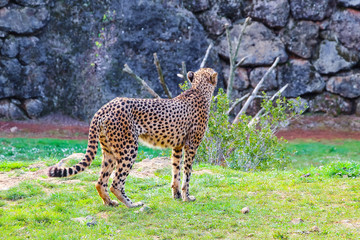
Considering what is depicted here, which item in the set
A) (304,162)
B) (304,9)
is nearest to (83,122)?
(304,162)

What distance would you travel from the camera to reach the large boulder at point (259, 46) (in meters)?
21.7

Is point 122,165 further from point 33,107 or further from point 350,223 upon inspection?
point 33,107

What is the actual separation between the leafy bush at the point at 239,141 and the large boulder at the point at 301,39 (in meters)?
11.5

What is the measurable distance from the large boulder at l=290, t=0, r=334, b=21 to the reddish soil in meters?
4.91

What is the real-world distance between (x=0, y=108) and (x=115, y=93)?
5185 millimetres

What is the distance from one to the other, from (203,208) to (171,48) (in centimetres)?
1622

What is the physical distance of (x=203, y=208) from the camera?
6.21m

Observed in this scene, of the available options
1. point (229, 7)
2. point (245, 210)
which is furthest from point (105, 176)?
point (229, 7)

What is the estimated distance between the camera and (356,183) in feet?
23.9

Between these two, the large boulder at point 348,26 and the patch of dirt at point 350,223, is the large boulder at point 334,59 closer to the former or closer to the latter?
the large boulder at point 348,26

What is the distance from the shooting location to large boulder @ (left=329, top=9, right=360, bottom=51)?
21828mm

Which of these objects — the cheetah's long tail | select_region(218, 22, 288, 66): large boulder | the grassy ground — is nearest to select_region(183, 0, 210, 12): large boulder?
select_region(218, 22, 288, 66): large boulder

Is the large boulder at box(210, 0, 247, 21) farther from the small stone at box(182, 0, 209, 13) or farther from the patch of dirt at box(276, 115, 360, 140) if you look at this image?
the patch of dirt at box(276, 115, 360, 140)

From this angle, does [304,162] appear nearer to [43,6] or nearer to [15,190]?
[15,190]
